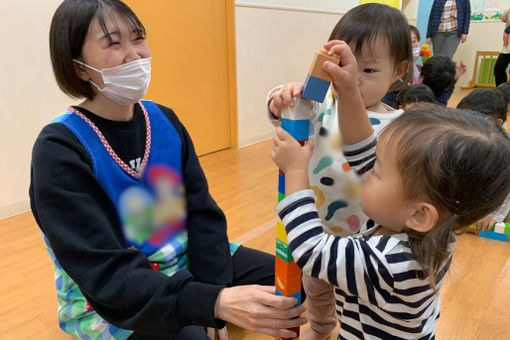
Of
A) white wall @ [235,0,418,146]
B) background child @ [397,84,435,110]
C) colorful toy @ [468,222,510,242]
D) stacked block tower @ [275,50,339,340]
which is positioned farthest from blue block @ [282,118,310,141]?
white wall @ [235,0,418,146]

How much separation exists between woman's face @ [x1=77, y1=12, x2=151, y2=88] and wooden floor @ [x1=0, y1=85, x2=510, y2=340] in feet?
3.03

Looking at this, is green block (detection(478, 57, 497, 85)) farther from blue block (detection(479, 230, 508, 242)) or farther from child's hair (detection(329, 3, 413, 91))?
child's hair (detection(329, 3, 413, 91))

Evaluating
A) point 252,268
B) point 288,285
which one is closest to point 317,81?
point 288,285

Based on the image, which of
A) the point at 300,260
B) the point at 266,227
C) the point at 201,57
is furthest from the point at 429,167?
the point at 201,57

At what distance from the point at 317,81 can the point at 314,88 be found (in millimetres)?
13

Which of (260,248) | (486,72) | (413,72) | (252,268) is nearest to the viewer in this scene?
(252,268)

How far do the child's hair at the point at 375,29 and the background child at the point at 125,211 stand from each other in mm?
560

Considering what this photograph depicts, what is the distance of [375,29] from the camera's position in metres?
0.95

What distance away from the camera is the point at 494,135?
22.8 inches

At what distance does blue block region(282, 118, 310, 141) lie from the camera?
25.3 inches

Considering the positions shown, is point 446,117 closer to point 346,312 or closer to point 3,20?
point 346,312

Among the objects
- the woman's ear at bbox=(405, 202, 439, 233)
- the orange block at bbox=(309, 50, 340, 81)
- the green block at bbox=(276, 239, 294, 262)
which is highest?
the orange block at bbox=(309, 50, 340, 81)

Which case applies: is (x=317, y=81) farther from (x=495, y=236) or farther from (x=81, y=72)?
(x=495, y=236)

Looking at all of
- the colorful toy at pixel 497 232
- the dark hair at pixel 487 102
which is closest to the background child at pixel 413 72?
the dark hair at pixel 487 102
